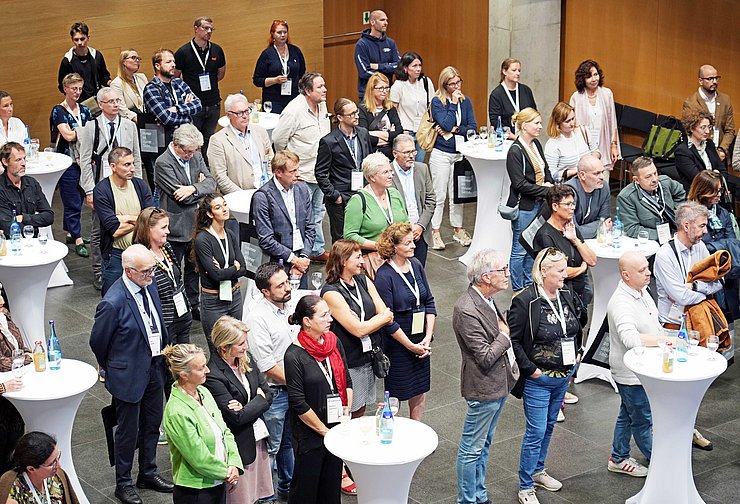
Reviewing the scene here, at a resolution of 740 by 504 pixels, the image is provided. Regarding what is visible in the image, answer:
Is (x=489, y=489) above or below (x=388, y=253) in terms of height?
below

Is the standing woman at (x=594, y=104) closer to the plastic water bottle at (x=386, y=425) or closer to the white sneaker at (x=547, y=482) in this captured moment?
the white sneaker at (x=547, y=482)

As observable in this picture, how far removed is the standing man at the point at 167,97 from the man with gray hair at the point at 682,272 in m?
5.13

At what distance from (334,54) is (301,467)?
38.4 ft

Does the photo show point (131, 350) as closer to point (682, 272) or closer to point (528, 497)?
point (528, 497)

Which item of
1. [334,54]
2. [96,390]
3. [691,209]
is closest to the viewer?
[691,209]

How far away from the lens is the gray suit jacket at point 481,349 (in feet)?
19.8

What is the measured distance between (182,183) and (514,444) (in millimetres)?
3269

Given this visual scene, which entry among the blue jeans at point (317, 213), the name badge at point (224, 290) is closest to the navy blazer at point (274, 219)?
the name badge at point (224, 290)

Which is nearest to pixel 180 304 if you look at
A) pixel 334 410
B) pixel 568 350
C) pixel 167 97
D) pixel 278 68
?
pixel 334 410

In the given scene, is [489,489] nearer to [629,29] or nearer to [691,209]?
[691,209]

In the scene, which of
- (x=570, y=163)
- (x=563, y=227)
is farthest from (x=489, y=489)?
(x=570, y=163)

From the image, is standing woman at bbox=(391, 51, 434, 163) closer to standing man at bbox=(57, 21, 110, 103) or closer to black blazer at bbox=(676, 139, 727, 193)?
black blazer at bbox=(676, 139, 727, 193)

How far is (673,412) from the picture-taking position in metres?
6.27

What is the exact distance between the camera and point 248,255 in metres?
8.05
